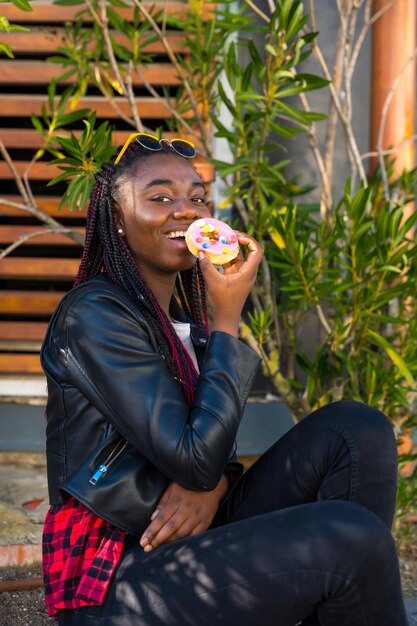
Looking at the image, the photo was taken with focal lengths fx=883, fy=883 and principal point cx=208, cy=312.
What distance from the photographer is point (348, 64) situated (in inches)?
149

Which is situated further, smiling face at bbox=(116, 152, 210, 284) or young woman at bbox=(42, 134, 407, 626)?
smiling face at bbox=(116, 152, 210, 284)

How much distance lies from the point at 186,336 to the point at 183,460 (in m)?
0.59

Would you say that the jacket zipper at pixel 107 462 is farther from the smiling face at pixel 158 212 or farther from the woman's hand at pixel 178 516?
the smiling face at pixel 158 212

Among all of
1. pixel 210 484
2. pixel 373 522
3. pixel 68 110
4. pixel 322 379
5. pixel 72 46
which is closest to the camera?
pixel 373 522

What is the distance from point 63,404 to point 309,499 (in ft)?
2.20

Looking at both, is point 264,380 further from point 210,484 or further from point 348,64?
point 210,484

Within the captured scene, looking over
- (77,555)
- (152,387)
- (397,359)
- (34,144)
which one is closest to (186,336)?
(152,387)

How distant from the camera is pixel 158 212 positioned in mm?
2311

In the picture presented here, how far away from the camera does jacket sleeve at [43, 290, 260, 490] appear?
6.38 ft

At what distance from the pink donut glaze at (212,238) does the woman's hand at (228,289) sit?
0.10ft

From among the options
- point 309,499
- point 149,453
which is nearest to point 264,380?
point 309,499

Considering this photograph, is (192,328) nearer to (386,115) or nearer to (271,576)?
(271,576)

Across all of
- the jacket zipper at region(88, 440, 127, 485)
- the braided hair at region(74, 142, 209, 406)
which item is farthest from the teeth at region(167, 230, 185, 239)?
the jacket zipper at region(88, 440, 127, 485)

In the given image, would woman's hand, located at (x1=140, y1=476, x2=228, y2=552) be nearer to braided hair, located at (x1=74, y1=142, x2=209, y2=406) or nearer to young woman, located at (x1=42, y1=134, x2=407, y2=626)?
young woman, located at (x1=42, y1=134, x2=407, y2=626)
